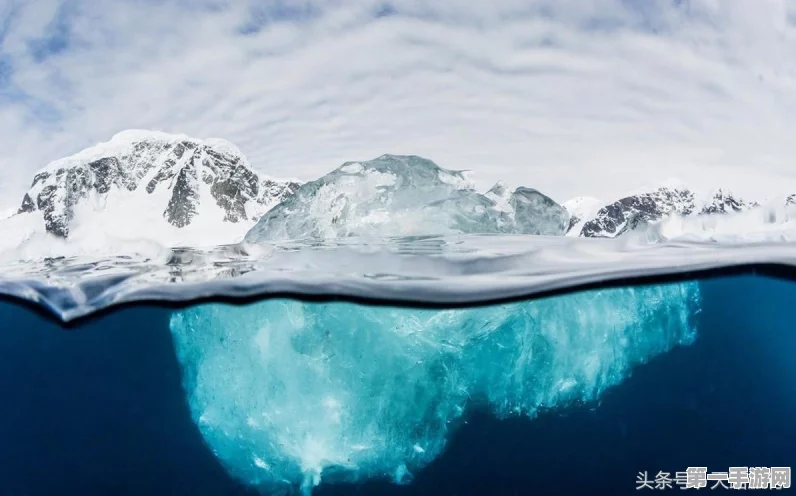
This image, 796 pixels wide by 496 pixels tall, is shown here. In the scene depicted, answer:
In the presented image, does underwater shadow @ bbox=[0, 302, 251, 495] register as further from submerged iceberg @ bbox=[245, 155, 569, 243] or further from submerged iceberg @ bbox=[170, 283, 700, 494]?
submerged iceberg @ bbox=[245, 155, 569, 243]

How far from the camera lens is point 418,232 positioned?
10.7 m

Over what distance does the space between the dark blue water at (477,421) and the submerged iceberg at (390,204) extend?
14.0 ft

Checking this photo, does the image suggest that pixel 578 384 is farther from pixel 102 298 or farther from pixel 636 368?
pixel 102 298

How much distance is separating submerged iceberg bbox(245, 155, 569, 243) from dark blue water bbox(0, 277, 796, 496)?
425cm

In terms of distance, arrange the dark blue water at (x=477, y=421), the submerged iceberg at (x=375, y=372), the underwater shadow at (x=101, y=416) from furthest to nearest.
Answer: the underwater shadow at (x=101, y=416), the dark blue water at (x=477, y=421), the submerged iceberg at (x=375, y=372)

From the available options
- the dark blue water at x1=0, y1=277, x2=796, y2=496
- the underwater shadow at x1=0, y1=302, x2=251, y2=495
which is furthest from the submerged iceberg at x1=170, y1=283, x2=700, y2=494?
the underwater shadow at x1=0, y1=302, x2=251, y2=495

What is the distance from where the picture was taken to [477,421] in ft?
35.5

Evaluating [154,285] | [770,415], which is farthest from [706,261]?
[154,285]

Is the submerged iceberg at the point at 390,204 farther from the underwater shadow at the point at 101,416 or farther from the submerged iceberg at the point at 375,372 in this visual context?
the underwater shadow at the point at 101,416

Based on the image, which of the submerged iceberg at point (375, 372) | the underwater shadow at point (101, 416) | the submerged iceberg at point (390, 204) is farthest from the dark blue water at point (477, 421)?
the submerged iceberg at point (390, 204)

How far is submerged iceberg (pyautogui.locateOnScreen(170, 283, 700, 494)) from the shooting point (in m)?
9.77

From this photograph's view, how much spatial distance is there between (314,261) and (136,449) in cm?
769

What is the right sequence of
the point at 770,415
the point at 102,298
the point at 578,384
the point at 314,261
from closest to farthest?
the point at 314,261
the point at 102,298
the point at 578,384
the point at 770,415

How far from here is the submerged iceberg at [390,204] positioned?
10.2 meters
